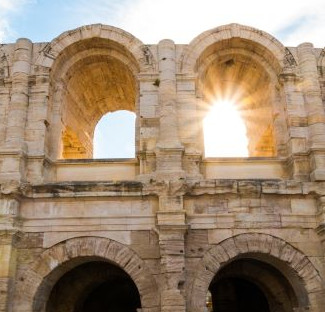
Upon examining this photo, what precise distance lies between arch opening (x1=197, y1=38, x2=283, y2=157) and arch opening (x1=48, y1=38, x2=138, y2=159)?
1710 millimetres

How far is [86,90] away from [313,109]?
5241 mm

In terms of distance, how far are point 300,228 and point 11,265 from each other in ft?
16.9

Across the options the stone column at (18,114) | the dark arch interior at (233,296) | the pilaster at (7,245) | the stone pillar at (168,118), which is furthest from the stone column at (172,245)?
the dark arch interior at (233,296)

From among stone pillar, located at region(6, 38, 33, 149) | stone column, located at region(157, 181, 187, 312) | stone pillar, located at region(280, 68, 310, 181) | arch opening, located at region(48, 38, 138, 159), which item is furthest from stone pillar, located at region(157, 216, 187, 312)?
stone pillar, located at region(6, 38, 33, 149)

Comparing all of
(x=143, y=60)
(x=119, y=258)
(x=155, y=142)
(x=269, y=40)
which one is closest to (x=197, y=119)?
(x=155, y=142)

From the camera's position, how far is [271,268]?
32.5 feet

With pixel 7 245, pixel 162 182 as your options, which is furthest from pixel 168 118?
pixel 7 245

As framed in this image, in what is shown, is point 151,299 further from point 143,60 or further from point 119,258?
point 143,60

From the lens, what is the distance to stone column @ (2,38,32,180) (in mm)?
8812

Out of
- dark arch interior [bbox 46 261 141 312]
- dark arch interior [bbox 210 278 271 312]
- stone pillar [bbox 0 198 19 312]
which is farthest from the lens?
dark arch interior [bbox 210 278 271 312]

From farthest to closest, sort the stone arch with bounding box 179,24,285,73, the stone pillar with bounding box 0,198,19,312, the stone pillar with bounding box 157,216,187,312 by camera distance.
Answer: the stone arch with bounding box 179,24,285,73, the stone pillar with bounding box 0,198,19,312, the stone pillar with bounding box 157,216,187,312

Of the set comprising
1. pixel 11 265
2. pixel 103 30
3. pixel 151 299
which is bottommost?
pixel 151 299

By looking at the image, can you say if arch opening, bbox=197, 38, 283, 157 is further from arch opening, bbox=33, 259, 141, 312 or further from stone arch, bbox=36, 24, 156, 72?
arch opening, bbox=33, 259, 141, 312

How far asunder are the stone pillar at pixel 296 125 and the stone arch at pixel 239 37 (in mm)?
376
